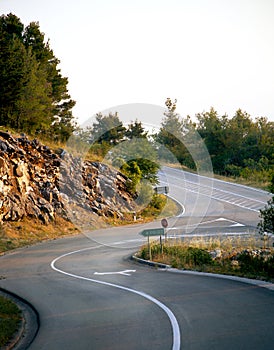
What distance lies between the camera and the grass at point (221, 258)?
45.3 feet

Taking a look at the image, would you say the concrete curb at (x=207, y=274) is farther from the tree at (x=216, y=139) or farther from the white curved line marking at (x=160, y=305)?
the tree at (x=216, y=139)

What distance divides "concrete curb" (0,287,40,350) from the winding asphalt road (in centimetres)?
18

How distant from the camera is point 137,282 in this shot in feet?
45.1

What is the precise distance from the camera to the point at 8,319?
9.60 metres

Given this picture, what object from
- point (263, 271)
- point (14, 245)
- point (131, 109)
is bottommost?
point (14, 245)

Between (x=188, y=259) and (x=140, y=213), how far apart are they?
73.3 ft

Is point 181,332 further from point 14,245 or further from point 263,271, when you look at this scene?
point 14,245

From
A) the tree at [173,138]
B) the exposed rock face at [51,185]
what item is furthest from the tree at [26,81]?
the tree at [173,138]

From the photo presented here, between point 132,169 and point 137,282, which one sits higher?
point 132,169

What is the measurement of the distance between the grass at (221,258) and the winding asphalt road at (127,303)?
3.04ft

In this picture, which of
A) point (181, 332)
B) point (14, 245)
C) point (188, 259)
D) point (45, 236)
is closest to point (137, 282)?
point (188, 259)

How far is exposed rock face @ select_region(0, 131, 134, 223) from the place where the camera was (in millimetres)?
29531

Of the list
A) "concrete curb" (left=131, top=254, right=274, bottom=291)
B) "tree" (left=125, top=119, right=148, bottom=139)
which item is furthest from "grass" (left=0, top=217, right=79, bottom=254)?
"tree" (left=125, top=119, right=148, bottom=139)

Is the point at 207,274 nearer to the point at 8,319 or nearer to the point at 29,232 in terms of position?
the point at 8,319
